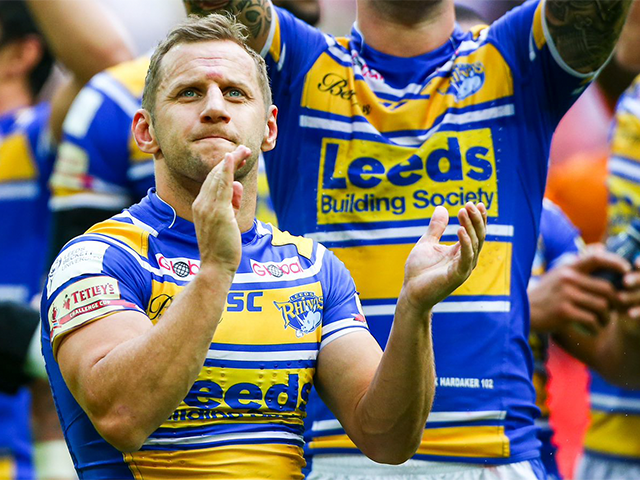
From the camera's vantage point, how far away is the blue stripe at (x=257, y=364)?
8.64 ft

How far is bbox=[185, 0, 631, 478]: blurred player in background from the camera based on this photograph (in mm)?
3324

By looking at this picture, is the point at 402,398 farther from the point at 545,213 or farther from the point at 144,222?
the point at 545,213

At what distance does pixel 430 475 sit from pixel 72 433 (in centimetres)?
111

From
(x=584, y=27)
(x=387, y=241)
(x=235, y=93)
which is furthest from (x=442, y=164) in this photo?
(x=235, y=93)

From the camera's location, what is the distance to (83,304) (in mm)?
2523

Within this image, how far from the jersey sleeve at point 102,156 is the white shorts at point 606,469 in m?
2.42

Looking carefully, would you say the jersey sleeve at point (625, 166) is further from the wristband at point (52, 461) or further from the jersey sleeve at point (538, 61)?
the wristband at point (52, 461)

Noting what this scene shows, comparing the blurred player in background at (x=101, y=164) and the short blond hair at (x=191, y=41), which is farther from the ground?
the short blond hair at (x=191, y=41)

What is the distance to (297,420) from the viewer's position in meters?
2.76

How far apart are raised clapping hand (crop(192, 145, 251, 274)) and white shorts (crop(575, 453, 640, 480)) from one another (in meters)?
A: 3.20

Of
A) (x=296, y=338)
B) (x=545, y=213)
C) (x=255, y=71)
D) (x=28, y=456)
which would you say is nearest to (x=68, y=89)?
(x=28, y=456)

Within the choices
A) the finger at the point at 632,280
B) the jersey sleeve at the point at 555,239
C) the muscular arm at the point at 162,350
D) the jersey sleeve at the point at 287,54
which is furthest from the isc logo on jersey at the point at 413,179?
the jersey sleeve at the point at 555,239

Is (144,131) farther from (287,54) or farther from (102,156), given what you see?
(102,156)

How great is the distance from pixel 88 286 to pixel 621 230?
2901 millimetres
